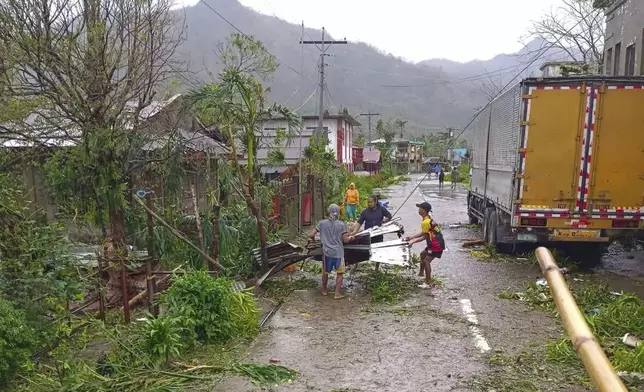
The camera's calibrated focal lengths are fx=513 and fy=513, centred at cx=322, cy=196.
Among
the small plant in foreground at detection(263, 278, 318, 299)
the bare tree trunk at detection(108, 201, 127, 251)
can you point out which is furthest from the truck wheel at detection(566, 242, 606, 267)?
the bare tree trunk at detection(108, 201, 127, 251)

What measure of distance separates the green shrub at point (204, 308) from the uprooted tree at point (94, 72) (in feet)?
7.36

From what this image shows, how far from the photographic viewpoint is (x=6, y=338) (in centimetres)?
433

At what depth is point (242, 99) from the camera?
27.0 ft

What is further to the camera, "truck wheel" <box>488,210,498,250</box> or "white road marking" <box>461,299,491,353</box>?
"truck wheel" <box>488,210,498,250</box>

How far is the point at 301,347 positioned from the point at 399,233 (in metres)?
3.94

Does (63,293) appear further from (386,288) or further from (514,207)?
(514,207)

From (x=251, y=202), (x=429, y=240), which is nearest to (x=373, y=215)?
(x=429, y=240)

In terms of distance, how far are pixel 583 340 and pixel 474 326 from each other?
17.1 ft

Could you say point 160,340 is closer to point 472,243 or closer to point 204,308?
point 204,308

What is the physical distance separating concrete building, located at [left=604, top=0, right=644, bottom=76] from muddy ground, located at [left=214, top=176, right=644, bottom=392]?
885 cm

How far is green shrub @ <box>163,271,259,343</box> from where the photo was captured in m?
5.84

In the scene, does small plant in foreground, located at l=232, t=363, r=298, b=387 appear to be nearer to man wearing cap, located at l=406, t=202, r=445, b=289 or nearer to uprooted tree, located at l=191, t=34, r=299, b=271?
uprooted tree, located at l=191, t=34, r=299, b=271

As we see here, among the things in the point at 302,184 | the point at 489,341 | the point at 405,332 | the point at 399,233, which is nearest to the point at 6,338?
the point at 405,332

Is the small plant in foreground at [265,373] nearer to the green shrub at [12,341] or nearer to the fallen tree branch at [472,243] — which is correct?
the green shrub at [12,341]
